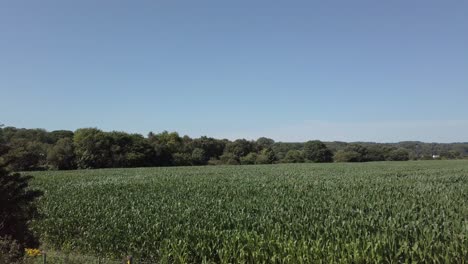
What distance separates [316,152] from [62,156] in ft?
217

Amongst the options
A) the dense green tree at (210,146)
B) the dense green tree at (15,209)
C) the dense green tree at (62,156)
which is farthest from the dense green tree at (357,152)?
the dense green tree at (15,209)

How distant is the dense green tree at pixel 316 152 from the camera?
112188mm

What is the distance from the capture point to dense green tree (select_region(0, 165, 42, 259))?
758cm

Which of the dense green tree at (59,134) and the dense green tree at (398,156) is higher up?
the dense green tree at (59,134)

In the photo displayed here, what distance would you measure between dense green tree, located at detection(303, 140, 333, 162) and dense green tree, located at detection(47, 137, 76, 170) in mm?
60745

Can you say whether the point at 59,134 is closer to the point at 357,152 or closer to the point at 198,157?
the point at 198,157

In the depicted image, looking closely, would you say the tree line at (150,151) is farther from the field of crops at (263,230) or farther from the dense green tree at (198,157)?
the field of crops at (263,230)

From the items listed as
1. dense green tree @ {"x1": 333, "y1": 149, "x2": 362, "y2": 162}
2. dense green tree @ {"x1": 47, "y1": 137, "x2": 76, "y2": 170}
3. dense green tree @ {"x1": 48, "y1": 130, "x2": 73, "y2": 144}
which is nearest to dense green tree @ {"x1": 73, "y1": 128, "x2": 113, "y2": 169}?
dense green tree @ {"x1": 47, "y1": 137, "x2": 76, "y2": 170}

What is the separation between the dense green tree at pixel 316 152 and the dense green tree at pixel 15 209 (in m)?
106

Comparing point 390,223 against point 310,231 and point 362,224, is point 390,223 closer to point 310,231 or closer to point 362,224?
point 362,224

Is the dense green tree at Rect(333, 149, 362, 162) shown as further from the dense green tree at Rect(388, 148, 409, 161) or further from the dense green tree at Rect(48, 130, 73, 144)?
the dense green tree at Rect(48, 130, 73, 144)

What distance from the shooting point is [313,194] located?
19.9 metres

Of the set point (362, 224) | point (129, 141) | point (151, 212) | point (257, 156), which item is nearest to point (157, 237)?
point (151, 212)

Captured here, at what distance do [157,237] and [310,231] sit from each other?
465 centimetres
